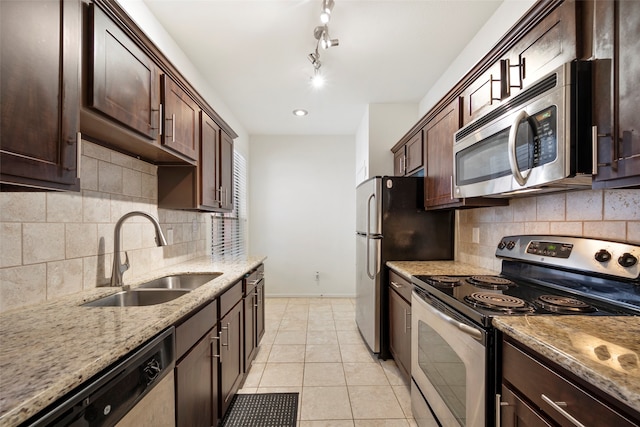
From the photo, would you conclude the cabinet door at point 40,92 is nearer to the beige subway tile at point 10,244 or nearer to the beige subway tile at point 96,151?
the beige subway tile at point 10,244

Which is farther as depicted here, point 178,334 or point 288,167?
point 288,167

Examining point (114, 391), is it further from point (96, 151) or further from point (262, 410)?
point (262, 410)

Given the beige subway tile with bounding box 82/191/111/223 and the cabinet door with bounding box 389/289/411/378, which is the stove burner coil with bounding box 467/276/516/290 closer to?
the cabinet door with bounding box 389/289/411/378

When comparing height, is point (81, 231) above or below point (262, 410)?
above

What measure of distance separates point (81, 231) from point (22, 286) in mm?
374

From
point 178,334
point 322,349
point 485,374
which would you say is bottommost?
point 322,349

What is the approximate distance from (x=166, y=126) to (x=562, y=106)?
6.30ft

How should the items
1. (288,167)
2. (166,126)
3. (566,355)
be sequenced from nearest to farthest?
(566,355)
(166,126)
(288,167)

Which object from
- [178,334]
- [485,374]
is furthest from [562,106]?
[178,334]

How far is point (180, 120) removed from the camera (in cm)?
193

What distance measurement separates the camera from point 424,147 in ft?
8.38

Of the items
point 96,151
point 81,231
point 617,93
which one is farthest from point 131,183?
point 617,93

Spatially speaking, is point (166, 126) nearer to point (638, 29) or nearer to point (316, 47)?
point (316, 47)

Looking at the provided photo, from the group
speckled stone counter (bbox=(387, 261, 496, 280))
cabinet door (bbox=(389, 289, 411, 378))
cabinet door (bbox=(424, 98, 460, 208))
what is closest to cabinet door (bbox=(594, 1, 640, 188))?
cabinet door (bbox=(424, 98, 460, 208))
